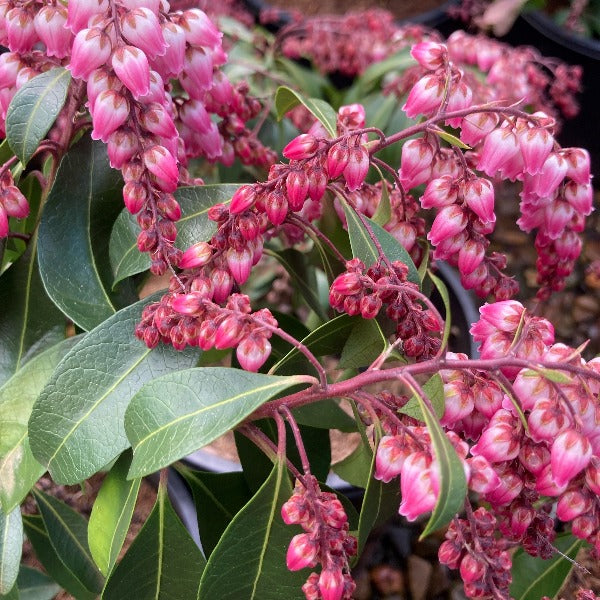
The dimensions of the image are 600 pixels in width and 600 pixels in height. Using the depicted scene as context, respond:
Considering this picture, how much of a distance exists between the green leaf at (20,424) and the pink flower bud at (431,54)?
1.35 ft

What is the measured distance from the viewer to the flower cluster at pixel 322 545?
506 millimetres

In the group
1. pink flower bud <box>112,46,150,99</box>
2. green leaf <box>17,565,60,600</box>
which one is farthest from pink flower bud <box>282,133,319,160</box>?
green leaf <box>17,565,60,600</box>

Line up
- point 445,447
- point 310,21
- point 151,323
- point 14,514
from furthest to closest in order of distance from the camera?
point 310,21 < point 14,514 < point 151,323 < point 445,447

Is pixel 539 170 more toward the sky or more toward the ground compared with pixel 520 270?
more toward the sky

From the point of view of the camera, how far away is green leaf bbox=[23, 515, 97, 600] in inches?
36.6

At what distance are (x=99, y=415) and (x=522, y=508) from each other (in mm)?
331

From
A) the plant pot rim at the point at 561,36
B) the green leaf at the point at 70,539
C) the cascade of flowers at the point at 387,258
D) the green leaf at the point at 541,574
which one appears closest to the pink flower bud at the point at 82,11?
the cascade of flowers at the point at 387,258

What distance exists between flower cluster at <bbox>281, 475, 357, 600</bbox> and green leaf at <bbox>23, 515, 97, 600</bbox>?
50cm

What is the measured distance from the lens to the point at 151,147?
0.61m

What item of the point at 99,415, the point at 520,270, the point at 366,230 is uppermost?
the point at 366,230

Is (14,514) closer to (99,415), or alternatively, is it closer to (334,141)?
(99,415)

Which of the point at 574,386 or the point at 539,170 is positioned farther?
the point at 539,170

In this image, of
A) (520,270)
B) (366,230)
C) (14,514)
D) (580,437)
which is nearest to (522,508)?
(580,437)

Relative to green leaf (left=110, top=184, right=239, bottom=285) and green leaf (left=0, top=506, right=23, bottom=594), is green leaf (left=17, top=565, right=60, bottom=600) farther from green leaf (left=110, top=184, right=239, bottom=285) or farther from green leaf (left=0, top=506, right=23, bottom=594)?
green leaf (left=110, top=184, right=239, bottom=285)
